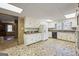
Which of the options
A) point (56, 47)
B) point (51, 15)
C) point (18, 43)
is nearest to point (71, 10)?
point (51, 15)

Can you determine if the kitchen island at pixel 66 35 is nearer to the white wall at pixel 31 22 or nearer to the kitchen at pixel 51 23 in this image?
the kitchen at pixel 51 23

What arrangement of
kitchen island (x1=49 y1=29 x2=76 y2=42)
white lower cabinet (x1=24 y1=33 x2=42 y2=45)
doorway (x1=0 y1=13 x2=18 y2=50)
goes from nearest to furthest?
kitchen island (x1=49 y1=29 x2=76 y2=42), doorway (x1=0 y1=13 x2=18 y2=50), white lower cabinet (x1=24 y1=33 x2=42 y2=45)

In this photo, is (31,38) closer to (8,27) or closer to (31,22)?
(31,22)

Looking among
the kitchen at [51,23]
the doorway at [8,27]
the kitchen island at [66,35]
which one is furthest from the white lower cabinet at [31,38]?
the kitchen island at [66,35]

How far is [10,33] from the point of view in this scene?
1830mm

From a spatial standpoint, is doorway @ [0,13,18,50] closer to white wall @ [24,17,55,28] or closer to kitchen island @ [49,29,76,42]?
white wall @ [24,17,55,28]

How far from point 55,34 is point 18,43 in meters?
0.77

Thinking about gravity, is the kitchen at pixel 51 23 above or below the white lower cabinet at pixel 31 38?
above

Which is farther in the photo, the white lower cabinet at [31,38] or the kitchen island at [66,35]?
the white lower cabinet at [31,38]

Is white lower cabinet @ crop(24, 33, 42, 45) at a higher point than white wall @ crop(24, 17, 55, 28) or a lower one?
lower

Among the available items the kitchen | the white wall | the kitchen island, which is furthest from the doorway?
the kitchen island

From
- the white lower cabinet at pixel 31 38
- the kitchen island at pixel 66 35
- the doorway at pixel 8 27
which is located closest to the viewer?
the kitchen island at pixel 66 35

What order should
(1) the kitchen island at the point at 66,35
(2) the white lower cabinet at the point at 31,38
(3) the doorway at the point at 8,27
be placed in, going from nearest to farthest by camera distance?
(1) the kitchen island at the point at 66,35, (3) the doorway at the point at 8,27, (2) the white lower cabinet at the point at 31,38

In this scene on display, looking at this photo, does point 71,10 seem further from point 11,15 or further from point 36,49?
point 11,15
